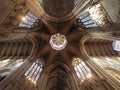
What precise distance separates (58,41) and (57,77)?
115 inches

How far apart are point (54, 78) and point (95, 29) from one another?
5.40 metres

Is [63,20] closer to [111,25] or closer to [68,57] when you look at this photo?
[68,57]

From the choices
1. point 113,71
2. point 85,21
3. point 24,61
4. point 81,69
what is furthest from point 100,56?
point 24,61

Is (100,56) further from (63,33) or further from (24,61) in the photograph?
(24,61)

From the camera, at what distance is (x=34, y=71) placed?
42.5 ft

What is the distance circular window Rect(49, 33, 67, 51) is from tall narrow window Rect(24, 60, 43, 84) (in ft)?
5.93

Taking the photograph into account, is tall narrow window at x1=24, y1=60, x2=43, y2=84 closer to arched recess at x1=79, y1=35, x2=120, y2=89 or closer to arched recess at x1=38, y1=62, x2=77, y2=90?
arched recess at x1=38, y1=62, x2=77, y2=90

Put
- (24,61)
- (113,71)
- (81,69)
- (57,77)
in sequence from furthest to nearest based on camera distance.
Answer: (57,77), (81,69), (24,61), (113,71)

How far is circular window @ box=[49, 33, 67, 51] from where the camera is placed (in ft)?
48.4

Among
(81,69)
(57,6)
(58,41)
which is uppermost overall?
(57,6)

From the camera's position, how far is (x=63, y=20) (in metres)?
14.0

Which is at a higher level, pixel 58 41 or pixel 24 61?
pixel 24 61

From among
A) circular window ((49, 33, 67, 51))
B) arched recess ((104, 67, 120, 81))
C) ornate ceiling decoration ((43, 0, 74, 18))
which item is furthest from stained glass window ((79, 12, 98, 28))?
arched recess ((104, 67, 120, 81))

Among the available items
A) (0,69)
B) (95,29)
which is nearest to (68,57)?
(95,29)
